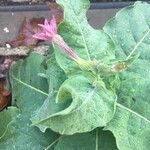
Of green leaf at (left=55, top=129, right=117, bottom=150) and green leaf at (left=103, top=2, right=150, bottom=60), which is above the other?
green leaf at (left=103, top=2, right=150, bottom=60)

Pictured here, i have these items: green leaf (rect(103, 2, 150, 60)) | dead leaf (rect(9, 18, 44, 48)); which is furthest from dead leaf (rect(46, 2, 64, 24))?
green leaf (rect(103, 2, 150, 60))

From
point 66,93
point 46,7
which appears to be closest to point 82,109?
point 66,93

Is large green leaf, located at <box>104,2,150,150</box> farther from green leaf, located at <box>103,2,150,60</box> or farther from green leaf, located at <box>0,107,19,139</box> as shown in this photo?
green leaf, located at <box>0,107,19,139</box>

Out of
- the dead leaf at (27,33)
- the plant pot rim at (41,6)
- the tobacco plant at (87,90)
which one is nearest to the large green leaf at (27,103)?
the tobacco plant at (87,90)

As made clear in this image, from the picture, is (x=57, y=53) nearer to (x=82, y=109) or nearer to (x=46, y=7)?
(x=82, y=109)

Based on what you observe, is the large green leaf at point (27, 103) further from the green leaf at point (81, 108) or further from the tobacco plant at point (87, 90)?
the green leaf at point (81, 108)

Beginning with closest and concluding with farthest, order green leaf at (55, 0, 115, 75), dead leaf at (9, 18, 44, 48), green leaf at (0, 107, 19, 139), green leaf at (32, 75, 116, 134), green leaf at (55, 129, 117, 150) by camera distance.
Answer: green leaf at (32, 75, 116, 134) → green leaf at (55, 0, 115, 75) → green leaf at (55, 129, 117, 150) → green leaf at (0, 107, 19, 139) → dead leaf at (9, 18, 44, 48)

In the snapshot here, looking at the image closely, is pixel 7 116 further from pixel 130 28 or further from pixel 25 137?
pixel 130 28
